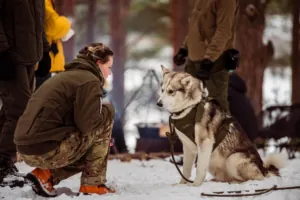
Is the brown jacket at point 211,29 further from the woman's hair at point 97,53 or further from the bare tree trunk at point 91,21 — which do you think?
the bare tree trunk at point 91,21

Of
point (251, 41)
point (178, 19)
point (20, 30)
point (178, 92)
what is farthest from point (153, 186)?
point (178, 19)

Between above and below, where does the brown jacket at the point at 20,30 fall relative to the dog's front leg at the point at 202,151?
above

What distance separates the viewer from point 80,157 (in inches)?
132

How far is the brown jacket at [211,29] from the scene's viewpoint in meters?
4.05

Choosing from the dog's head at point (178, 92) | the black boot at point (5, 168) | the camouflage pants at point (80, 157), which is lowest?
the black boot at point (5, 168)

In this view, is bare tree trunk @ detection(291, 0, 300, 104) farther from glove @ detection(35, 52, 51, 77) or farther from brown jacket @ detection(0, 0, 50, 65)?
brown jacket @ detection(0, 0, 50, 65)

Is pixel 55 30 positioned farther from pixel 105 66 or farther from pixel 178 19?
pixel 178 19

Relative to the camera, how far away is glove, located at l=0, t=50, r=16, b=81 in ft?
11.7

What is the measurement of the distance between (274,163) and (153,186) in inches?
40.7

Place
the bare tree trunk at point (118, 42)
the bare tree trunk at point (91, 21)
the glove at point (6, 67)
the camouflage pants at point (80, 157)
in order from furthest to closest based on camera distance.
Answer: the bare tree trunk at point (91, 21) < the bare tree trunk at point (118, 42) < the glove at point (6, 67) < the camouflage pants at point (80, 157)

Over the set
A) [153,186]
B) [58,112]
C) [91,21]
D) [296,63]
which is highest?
[58,112]

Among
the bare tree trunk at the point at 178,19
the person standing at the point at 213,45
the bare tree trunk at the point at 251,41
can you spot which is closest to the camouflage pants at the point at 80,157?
the person standing at the point at 213,45

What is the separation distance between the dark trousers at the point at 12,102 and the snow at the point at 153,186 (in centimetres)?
35

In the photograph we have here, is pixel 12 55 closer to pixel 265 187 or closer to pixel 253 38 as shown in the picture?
pixel 265 187
